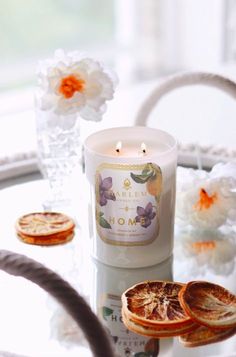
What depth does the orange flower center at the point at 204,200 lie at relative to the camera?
943 mm

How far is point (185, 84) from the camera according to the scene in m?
1.11

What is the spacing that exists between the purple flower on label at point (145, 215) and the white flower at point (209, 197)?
0.33 feet

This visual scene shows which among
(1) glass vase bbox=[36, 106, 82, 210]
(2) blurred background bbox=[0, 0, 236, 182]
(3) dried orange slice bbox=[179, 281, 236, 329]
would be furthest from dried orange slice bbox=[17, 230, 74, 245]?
(2) blurred background bbox=[0, 0, 236, 182]

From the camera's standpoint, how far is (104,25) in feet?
11.4

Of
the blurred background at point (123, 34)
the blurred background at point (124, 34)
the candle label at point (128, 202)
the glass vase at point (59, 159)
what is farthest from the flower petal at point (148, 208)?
the blurred background at point (124, 34)

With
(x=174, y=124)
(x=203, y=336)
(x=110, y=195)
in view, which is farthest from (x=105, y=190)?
(x=174, y=124)

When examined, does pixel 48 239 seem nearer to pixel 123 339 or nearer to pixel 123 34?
pixel 123 339

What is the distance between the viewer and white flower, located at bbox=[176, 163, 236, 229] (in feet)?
3.09

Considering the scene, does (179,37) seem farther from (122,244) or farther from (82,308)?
(82,308)

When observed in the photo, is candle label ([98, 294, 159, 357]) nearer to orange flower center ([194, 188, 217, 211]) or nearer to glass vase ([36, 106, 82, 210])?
orange flower center ([194, 188, 217, 211])

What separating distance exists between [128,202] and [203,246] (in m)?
0.15

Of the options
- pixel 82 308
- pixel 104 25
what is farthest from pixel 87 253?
pixel 104 25

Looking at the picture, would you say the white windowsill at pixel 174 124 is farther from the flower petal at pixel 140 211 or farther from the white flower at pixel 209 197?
Answer: the flower petal at pixel 140 211

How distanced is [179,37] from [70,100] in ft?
7.74
